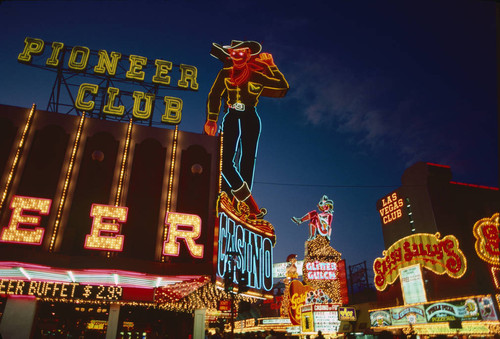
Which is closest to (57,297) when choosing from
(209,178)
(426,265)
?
(209,178)

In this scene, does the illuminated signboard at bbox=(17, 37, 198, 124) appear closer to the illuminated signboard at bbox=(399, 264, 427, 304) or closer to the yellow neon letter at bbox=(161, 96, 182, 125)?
the yellow neon letter at bbox=(161, 96, 182, 125)

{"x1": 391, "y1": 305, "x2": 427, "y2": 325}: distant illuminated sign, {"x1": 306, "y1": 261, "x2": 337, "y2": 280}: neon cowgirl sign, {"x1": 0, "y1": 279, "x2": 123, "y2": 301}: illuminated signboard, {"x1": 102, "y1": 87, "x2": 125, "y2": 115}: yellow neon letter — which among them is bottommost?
{"x1": 391, "y1": 305, "x2": 427, "y2": 325}: distant illuminated sign

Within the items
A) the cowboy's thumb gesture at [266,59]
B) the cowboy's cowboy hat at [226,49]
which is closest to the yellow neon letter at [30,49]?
the cowboy's cowboy hat at [226,49]

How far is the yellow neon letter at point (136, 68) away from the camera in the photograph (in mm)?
24656

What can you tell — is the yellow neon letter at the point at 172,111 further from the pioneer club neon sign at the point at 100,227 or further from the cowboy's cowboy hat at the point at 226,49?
the cowboy's cowboy hat at the point at 226,49

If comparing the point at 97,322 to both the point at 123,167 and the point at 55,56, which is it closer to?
the point at 123,167

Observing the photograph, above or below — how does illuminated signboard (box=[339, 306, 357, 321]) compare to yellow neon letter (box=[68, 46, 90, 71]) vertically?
below

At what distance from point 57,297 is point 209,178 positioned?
10640mm

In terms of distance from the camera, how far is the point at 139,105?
23.5 meters

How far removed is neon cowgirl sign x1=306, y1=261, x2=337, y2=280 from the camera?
3081 cm

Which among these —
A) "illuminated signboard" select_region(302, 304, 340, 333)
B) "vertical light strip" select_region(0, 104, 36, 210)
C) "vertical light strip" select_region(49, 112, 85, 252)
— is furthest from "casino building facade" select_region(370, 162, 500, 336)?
"vertical light strip" select_region(0, 104, 36, 210)

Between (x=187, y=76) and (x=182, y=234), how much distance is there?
13.3 metres

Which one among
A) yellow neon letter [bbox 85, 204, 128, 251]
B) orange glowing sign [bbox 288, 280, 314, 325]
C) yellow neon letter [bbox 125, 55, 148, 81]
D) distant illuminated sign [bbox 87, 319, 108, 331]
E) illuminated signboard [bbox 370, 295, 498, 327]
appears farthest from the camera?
orange glowing sign [bbox 288, 280, 314, 325]

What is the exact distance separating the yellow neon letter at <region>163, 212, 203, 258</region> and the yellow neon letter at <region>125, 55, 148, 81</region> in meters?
11.6
